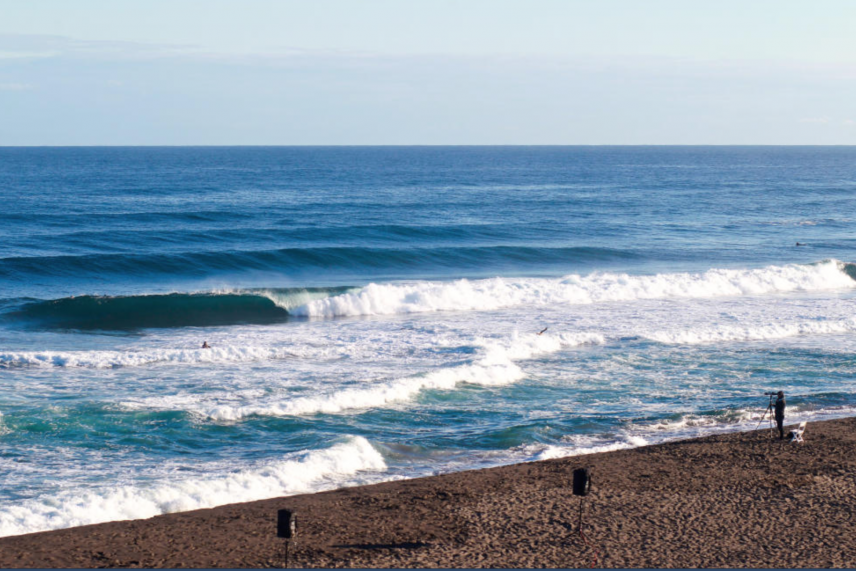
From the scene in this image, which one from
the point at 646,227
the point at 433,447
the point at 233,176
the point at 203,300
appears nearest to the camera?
the point at 433,447

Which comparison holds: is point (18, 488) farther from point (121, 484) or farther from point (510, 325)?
point (510, 325)

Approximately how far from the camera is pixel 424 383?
1878 centimetres

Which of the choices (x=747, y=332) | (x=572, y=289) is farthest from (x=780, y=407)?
(x=572, y=289)

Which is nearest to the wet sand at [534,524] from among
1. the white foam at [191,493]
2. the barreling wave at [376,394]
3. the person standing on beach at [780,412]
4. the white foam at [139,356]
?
the white foam at [191,493]

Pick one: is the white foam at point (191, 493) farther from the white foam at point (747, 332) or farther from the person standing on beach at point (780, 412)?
the white foam at point (747, 332)

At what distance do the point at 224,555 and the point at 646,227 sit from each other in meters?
42.3

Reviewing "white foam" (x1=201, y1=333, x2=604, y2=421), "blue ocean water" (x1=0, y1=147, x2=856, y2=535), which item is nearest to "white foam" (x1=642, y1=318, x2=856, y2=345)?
"blue ocean water" (x1=0, y1=147, x2=856, y2=535)

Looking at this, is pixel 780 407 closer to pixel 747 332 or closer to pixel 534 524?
pixel 534 524

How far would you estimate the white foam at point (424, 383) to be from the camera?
1673 centimetres

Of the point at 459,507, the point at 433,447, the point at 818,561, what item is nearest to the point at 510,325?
the point at 433,447

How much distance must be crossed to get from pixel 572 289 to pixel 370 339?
1057cm

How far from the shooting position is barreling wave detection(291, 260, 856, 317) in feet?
96.8

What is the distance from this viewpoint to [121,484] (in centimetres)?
1280

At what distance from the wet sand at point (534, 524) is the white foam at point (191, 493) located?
33 centimetres
